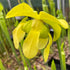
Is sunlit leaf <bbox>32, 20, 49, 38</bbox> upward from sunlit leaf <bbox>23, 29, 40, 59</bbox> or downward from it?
upward

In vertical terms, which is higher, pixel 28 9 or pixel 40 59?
pixel 28 9

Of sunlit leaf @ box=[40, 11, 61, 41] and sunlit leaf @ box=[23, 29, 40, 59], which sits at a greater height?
sunlit leaf @ box=[40, 11, 61, 41]

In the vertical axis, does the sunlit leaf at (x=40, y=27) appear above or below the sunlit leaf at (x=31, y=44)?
above

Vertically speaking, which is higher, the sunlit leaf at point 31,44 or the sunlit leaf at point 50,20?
the sunlit leaf at point 50,20

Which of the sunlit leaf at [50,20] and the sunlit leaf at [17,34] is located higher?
the sunlit leaf at [50,20]

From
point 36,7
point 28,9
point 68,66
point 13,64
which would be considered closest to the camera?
point 28,9

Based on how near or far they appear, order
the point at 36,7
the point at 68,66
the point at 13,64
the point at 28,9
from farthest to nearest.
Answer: the point at 36,7, the point at 13,64, the point at 68,66, the point at 28,9

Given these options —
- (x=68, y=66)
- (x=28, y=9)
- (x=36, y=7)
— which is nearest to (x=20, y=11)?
(x=28, y=9)

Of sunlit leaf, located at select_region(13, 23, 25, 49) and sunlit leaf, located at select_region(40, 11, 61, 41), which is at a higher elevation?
sunlit leaf, located at select_region(40, 11, 61, 41)

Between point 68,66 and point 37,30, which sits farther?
point 68,66

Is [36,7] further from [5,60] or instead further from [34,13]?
[34,13]

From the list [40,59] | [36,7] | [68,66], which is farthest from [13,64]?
[36,7]
